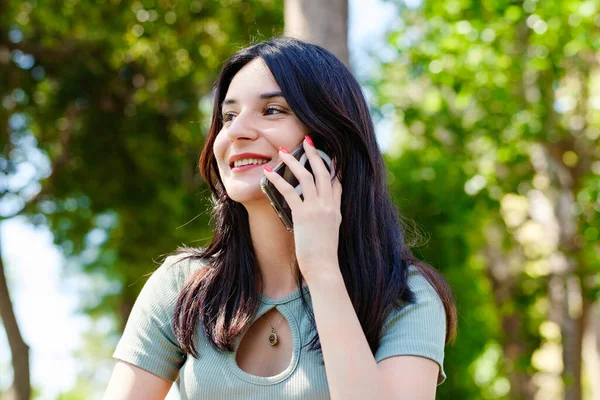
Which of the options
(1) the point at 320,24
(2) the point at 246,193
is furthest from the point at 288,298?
(1) the point at 320,24

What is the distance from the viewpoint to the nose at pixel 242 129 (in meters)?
2.67

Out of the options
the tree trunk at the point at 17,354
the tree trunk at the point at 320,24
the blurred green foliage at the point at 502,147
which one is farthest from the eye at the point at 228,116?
the blurred green foliage at the point at 502,147

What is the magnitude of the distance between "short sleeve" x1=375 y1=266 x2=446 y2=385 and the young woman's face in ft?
1.93

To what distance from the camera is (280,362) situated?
2.60 metres

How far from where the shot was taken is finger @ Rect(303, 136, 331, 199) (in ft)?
8.38

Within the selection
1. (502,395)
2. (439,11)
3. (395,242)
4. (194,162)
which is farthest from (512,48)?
(502,395)

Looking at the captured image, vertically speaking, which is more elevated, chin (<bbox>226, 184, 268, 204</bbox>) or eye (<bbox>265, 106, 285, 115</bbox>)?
eye (<bbox>265, 106, 285, 115</bbox>)

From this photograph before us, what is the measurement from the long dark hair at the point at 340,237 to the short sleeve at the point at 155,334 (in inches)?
1.9

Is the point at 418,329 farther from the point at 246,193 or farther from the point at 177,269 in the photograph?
the point at 177,269

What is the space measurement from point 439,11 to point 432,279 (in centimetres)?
632

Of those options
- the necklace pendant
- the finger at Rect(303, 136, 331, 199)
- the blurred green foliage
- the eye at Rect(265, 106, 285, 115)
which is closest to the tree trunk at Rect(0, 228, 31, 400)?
the blurred green foliage

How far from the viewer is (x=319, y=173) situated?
2.57 m

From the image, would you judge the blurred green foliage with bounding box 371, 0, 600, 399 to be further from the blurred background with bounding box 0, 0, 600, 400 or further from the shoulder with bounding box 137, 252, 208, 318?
the shoulder with bounding box 137, 252, 208, 318

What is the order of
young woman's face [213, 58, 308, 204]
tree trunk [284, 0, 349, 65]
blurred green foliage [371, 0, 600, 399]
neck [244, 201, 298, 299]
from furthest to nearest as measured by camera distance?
1. blurred green foliage [371, 0, 600, 399]
2. tree trunk [284, 0, 349, 65]
3. neck [244, 201, 298, 299]
4. young woman's face [213, 58, 308, 204]
